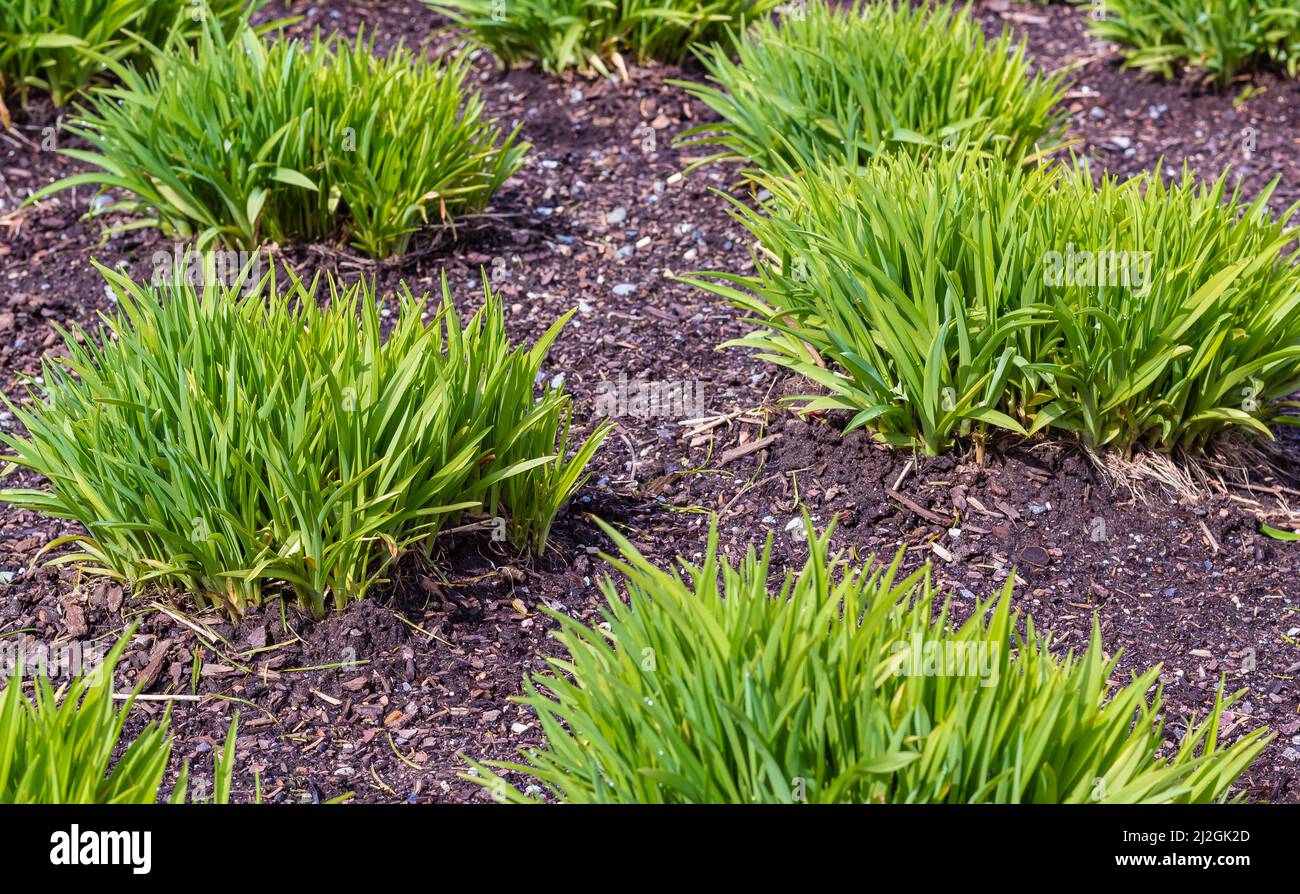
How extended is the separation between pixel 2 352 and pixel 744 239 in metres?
2.28

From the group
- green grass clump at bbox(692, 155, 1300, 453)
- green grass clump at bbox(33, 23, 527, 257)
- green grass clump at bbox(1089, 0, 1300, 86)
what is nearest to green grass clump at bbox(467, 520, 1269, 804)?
green grass clump at bbox(692, 155, 1300, 453)

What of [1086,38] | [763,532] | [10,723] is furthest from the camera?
[1086,38]

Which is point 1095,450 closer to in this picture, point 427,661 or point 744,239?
point 744,239

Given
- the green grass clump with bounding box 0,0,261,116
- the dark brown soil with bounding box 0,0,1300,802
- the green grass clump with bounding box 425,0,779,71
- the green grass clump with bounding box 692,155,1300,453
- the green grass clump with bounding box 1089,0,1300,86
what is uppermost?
the green grass clump with bounding box 1089,0,1300,86

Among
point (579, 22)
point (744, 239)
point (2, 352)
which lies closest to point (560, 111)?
point (579, 22)

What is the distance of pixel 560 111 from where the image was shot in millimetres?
4957

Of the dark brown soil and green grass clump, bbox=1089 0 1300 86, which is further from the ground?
green grass clump, bbox=1089 0 1300 86

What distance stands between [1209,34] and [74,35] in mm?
4190

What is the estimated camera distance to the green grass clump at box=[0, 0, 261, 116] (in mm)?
4363

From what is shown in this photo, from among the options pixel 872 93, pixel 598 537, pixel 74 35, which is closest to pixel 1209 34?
pixel 872 93

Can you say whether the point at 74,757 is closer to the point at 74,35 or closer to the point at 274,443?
the point at 274,443

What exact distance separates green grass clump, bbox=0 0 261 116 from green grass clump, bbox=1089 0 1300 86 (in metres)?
3.46

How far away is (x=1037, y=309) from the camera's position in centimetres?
302

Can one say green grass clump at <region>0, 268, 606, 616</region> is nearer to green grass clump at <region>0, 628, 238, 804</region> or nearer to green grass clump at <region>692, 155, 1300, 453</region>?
green grass clump at <region>0, 628, 238, 804</region>
